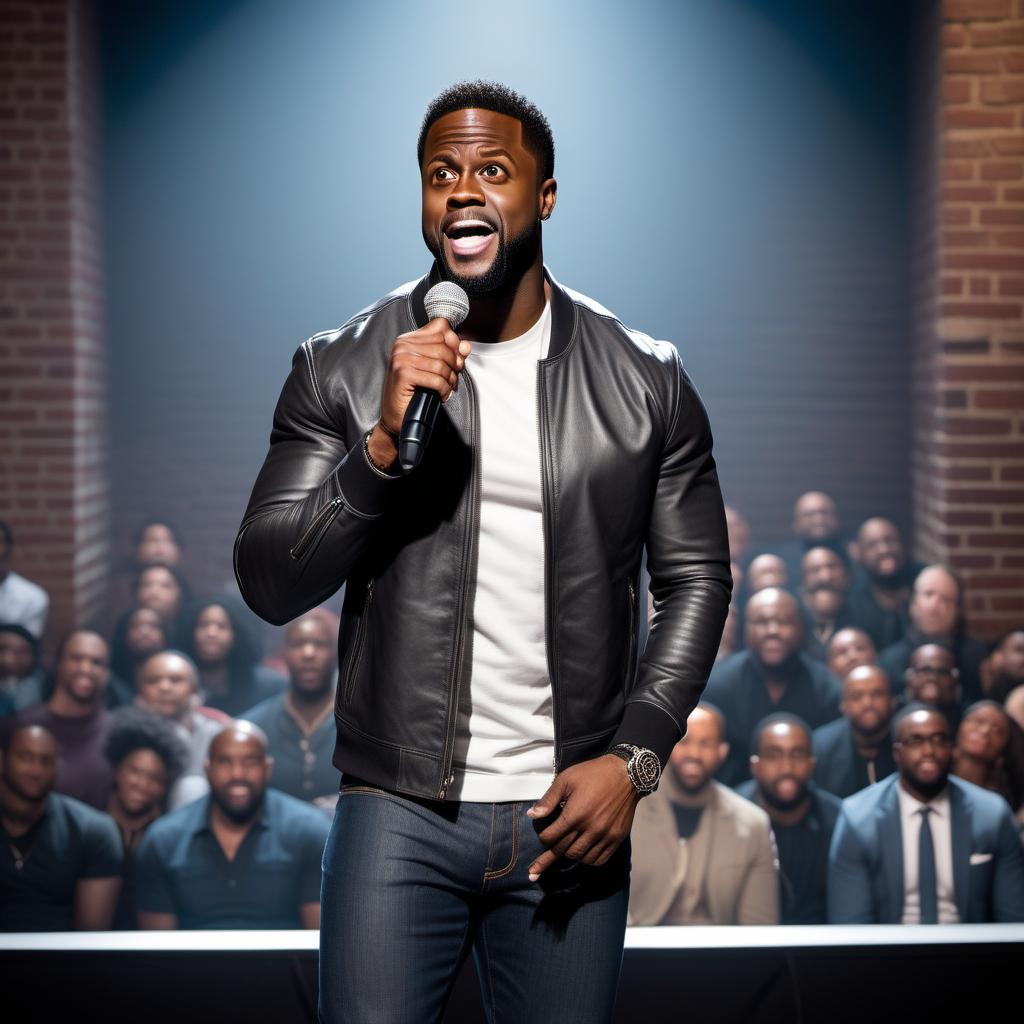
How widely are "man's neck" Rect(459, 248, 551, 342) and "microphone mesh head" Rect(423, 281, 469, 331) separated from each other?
0.06m

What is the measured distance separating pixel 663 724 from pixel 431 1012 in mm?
327

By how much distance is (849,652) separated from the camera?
398cm

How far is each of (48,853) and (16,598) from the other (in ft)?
4.42

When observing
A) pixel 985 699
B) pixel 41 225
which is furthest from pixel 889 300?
pixel 41 225

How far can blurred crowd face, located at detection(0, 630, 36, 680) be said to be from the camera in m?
3.99

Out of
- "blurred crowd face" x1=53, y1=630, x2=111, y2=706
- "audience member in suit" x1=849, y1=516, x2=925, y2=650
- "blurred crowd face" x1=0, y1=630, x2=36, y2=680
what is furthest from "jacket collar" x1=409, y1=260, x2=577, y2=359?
"audience member in suit" x1=849, y1=516, x2=925, y2=650

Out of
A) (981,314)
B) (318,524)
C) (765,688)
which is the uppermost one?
(981,314)

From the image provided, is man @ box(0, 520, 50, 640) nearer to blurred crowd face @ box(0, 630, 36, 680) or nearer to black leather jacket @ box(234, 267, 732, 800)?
blurred crowd face @ box(0, 630, 36, 680)

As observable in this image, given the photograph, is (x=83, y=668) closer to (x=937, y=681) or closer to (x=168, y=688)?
(x=168, y=688)

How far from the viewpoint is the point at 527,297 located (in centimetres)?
124

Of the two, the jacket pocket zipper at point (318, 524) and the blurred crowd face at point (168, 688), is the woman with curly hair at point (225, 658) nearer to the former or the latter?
the blurred crowd face at point (168, 688)

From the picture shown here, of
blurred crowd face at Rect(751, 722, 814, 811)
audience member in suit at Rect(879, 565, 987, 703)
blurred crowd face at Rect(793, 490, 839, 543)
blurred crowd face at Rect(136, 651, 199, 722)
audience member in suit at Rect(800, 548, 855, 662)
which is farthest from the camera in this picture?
blurred crowd face at Rect(793, 490, 839, 543)

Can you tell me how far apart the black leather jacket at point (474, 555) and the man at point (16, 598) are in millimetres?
3457

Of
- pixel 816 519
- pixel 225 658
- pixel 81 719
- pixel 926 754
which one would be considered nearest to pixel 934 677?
pixel 926 754
